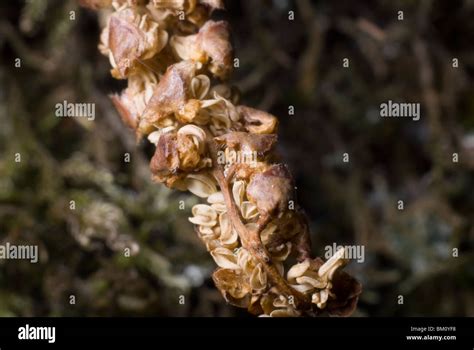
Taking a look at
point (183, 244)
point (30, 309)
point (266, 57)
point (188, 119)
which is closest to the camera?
point (188, 119)

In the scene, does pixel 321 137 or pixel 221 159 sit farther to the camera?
pixel 321 137

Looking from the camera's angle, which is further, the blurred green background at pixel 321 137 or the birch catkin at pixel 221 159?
the blurred green background at pixel 321 137

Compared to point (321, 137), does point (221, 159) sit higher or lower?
lower

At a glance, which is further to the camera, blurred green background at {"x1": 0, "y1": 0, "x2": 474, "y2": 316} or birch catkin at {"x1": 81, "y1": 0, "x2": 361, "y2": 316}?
blurred green background at {"x1": 0, "y1": 0, "x2": 474, "y2": 316}

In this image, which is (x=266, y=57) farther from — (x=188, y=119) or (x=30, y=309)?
(x=188, y=119)

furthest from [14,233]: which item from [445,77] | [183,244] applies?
[445,77]
